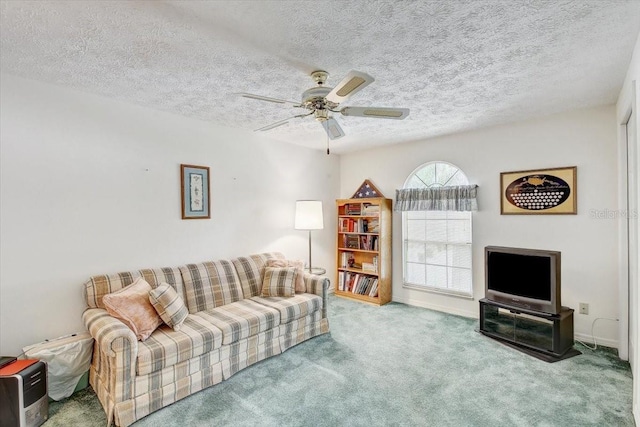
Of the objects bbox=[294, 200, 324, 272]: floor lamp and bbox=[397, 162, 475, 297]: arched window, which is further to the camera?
bbox=[294, 200, 324, 272]: floor lamp

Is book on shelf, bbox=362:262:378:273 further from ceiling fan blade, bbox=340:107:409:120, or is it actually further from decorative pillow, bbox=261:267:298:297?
ceiling fan blade, bbox=340:107:409:120

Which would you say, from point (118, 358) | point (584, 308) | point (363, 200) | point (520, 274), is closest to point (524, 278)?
point (520, 274)

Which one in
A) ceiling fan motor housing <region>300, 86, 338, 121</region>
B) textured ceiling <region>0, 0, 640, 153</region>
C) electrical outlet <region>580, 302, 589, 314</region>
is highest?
textured ceiling <region>0, 0, 640, 153</region>

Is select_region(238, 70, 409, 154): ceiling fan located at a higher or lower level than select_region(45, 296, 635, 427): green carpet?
higher

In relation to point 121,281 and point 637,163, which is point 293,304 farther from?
point 637,163

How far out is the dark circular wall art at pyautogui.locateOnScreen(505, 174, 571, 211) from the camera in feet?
11.1

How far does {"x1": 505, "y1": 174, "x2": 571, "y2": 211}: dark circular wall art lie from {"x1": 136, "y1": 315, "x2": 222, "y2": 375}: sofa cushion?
352 centimetres

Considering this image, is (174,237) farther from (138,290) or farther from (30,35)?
(30,35)

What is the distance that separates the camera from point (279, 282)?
141 inches

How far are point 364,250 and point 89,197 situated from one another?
353cm

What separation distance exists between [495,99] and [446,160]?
1.39 m

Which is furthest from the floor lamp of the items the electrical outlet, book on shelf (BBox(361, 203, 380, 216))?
the electrical outlet

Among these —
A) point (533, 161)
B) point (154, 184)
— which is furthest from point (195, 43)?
point (533, 161)

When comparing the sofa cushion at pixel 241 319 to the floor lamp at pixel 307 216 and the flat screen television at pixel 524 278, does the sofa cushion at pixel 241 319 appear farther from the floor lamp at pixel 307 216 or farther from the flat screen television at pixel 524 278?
the flat screen television at pixel 524 278
